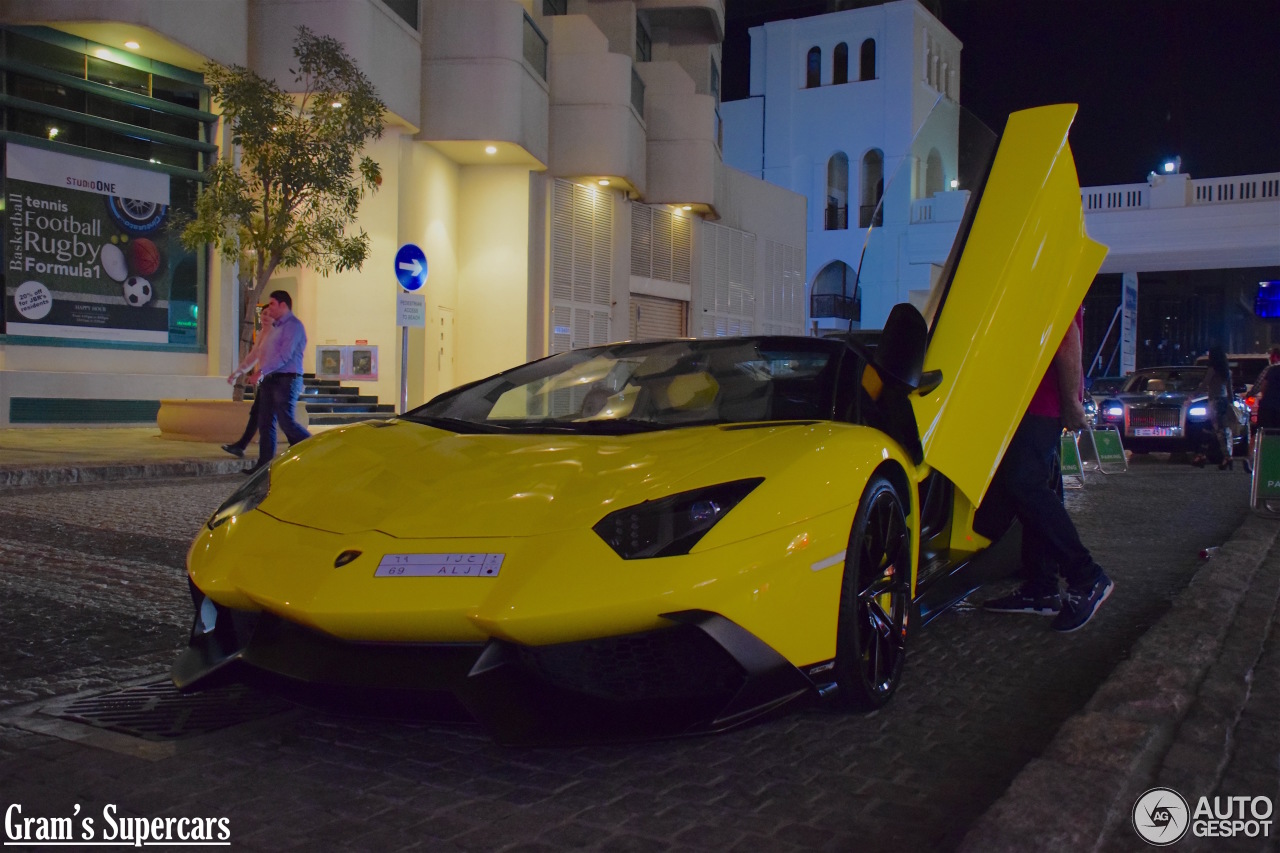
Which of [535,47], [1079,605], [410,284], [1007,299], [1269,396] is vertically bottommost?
[1079,605]

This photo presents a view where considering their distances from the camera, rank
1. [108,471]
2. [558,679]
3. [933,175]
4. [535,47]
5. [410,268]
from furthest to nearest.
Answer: [535,47] < [410,268] < [108,471] < [933,175] < [558,679]

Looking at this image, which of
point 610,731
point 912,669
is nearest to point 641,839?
point 610,731

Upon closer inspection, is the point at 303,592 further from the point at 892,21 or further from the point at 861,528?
the point at 892,21

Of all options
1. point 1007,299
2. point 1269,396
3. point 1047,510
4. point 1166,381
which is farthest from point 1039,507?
point 1166,381

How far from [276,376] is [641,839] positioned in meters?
8.24

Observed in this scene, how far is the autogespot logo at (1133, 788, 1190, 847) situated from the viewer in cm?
224

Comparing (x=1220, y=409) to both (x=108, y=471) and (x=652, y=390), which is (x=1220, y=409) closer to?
(x=652, y=390)

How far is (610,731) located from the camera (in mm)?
2406

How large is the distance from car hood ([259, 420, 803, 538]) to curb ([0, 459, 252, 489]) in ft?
23.2

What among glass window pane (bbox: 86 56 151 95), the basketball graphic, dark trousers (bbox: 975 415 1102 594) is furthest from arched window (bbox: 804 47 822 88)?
dark trousers (bbox: 975 415 1102 594)

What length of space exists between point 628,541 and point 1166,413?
14.3 meters

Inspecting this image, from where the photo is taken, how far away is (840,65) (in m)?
46.3

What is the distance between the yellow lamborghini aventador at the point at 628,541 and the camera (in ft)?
7.93

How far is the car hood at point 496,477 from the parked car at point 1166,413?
1288 centimetres
